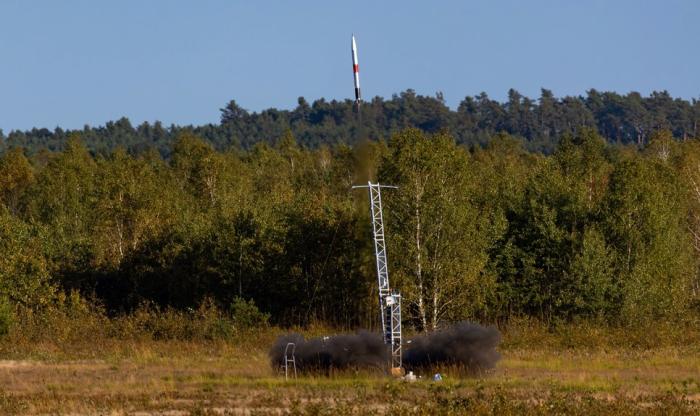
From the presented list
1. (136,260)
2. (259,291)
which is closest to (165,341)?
(259,291)

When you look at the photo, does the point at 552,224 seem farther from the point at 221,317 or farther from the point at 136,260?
the point at 136,260

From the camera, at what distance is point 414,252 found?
51500mm

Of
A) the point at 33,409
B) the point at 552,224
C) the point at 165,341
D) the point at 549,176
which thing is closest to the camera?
the point at 33,409

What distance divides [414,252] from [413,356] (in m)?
14.3

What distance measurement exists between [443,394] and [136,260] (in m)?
36.8

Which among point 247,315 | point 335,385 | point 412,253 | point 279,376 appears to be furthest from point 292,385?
point 247,315

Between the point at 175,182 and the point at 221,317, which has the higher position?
the point at 175,182

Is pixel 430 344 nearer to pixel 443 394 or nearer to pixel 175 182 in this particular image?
pixel 443 394

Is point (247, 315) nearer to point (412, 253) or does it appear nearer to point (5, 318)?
point (412, 253)

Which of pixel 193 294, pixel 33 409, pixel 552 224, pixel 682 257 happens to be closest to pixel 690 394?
pixel 33 409

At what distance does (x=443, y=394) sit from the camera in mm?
31594

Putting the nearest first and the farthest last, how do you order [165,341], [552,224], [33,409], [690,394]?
[33,409], [690,394], [165,341], [552,224]

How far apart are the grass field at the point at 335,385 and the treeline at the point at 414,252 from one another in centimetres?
689

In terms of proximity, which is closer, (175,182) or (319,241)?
(319,241)
